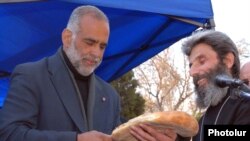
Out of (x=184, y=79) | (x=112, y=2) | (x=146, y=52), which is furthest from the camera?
(x=184, y=79)

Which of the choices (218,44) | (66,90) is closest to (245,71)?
(218,44)

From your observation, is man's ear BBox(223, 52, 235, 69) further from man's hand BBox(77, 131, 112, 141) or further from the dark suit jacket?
man's hand BBox(77, 131, 112, 141)

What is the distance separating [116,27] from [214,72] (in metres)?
1.96

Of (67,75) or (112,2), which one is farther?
(112,2)

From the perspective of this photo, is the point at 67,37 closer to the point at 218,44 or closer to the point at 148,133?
the point at 148,133

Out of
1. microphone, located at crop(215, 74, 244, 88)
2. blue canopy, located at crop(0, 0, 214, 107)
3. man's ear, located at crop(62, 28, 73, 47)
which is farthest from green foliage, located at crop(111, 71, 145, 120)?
microphone, located at crop(215, 74, 244, 88)

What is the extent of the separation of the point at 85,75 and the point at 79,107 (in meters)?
0.22

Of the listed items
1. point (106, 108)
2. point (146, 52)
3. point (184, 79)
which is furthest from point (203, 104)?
point (184, 79)

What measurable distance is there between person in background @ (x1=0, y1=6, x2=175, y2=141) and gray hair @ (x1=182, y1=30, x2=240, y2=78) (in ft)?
2.22

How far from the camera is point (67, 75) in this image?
2.40 m

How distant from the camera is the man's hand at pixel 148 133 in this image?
1967 mm

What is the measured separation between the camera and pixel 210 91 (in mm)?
2568

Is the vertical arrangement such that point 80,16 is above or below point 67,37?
above

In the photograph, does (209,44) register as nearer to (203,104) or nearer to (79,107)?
(203,104)
